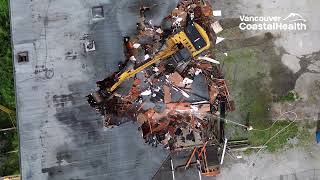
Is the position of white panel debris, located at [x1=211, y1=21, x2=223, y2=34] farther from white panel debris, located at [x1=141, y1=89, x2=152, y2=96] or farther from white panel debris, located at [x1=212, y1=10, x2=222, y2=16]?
white panel debris, located at [x1=141, y1=89, x2=152, y2=96]

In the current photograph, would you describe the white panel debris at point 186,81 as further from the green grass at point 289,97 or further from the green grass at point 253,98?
the green grass at point 289,97

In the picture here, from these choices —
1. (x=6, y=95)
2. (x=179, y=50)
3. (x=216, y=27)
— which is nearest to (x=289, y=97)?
(x=216, y=27)

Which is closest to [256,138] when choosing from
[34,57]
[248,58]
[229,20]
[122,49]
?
[248,58]

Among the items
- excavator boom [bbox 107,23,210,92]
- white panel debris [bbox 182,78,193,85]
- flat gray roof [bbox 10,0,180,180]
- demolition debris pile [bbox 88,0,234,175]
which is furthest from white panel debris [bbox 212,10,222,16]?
flat gray roof [bbox 10,0,180,180]

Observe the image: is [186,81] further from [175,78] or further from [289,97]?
[289,97]

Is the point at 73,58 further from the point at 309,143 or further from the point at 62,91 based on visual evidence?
the point at 309,143

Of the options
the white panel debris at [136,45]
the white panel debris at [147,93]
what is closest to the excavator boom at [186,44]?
the white panel debris at [136,45]
